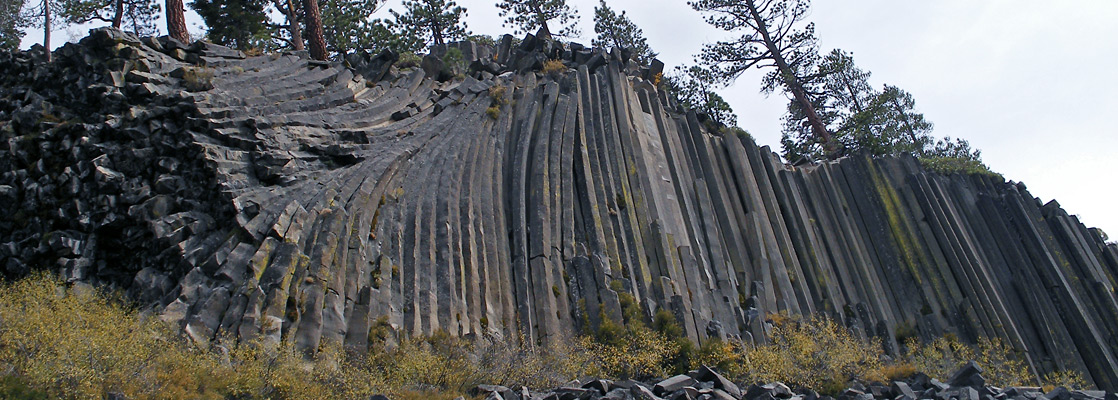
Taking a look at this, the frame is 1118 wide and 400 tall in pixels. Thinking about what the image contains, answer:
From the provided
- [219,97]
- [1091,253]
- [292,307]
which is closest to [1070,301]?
[1091,253]

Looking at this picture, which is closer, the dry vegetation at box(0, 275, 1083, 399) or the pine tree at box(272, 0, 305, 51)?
the dry vegetation at box(0, 275, 1083, 399)

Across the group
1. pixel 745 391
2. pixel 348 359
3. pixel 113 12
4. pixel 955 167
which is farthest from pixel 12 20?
pixel 955 167

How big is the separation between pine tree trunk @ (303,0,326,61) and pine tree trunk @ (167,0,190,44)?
4.43m

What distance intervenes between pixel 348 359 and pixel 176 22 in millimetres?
12515

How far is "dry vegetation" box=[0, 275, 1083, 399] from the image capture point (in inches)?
392

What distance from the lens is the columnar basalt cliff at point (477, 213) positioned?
1442cm

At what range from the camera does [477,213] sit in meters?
18.1

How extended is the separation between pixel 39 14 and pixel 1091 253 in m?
37.1

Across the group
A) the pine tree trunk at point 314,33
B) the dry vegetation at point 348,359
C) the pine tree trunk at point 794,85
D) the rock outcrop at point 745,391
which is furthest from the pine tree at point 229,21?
the pine tree trunk at point 794,85

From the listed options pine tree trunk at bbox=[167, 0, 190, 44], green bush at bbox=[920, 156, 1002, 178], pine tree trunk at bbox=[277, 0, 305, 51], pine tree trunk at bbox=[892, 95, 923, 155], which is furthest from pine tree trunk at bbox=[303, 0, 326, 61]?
pine tree trunk at bbox=[892, 95, 923, 155]

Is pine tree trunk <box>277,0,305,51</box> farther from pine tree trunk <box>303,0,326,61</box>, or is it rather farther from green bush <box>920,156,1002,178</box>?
green bush <box>920,156,1002,178</box>

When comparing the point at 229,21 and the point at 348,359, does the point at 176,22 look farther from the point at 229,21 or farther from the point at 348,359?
the point at 348,359

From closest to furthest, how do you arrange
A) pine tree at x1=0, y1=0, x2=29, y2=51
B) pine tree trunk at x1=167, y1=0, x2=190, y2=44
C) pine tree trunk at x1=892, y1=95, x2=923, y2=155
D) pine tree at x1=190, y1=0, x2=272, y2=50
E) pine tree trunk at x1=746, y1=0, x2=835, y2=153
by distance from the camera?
1. pine tree trunk at x1=167, y1=0, x2=190, y2=44
2. pine tree at x1=190, y1=0, x2=272, y2=50
3. pine tree at x1=0, y1=0, x2=29, y2=51
4. pine tree trunk at x1=746, y1=0, x2=835, y2=153
5. pine tree trunk at x1=892, y1=95, x2=923, y2=155

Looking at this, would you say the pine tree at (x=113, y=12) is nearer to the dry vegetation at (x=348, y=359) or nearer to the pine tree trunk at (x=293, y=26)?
the pine tree trunk at (x=293, y=26)
